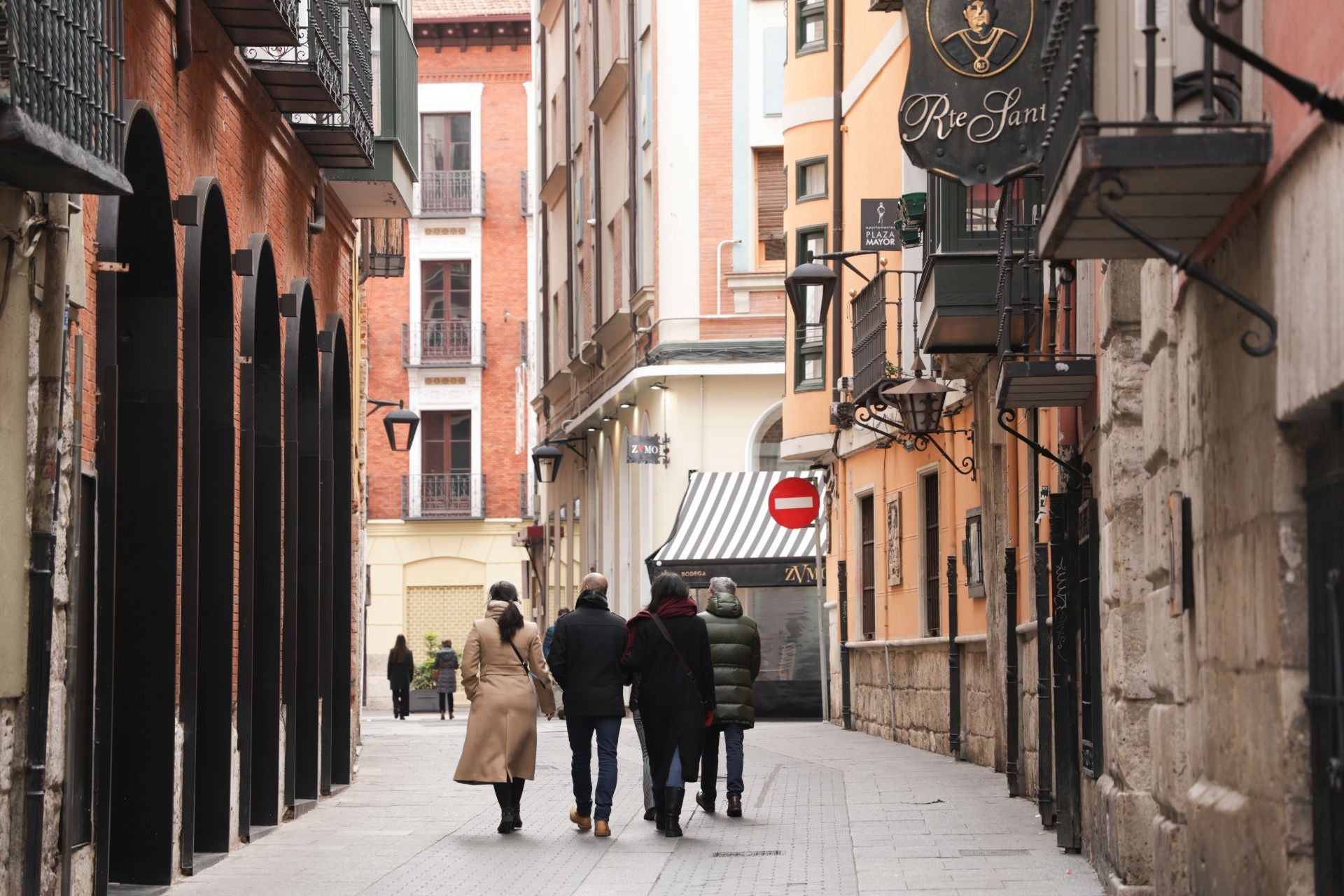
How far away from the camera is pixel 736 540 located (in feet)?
109

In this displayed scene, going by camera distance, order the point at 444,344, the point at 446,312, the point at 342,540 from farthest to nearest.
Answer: the point at 446,312
the point at 444,344
the point at 342,540

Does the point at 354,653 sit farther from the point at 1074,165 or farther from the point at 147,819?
the point at 1074,165

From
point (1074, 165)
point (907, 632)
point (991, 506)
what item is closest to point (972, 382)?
point (991, 506)

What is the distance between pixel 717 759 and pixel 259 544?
375 cm

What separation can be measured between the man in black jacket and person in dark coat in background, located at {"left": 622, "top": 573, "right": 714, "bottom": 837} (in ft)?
0.50

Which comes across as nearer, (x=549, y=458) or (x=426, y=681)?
(x=549, y=458)

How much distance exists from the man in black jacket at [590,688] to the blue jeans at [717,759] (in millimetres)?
1159

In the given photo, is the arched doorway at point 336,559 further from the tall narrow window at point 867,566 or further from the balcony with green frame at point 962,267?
the tall narrow window at point 867,566

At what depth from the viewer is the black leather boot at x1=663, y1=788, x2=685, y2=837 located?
1498 cm

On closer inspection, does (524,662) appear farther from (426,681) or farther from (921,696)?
(426,681)

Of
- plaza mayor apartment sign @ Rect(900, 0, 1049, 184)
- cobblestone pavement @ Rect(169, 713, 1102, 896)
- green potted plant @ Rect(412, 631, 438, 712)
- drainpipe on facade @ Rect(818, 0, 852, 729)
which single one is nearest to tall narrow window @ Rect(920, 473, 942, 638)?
cobblestone pavement @ Rect(169, 713, 1102, 896)

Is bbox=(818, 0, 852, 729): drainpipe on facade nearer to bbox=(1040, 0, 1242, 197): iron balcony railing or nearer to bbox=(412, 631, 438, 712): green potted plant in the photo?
bbox=(1040, 0, 1242, 197): iron balcony railing

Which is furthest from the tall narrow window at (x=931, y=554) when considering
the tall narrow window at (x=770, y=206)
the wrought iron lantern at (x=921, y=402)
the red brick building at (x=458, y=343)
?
the red brick building at (x=458, y=343)

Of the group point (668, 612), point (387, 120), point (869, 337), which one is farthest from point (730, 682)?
point (869, 337)
